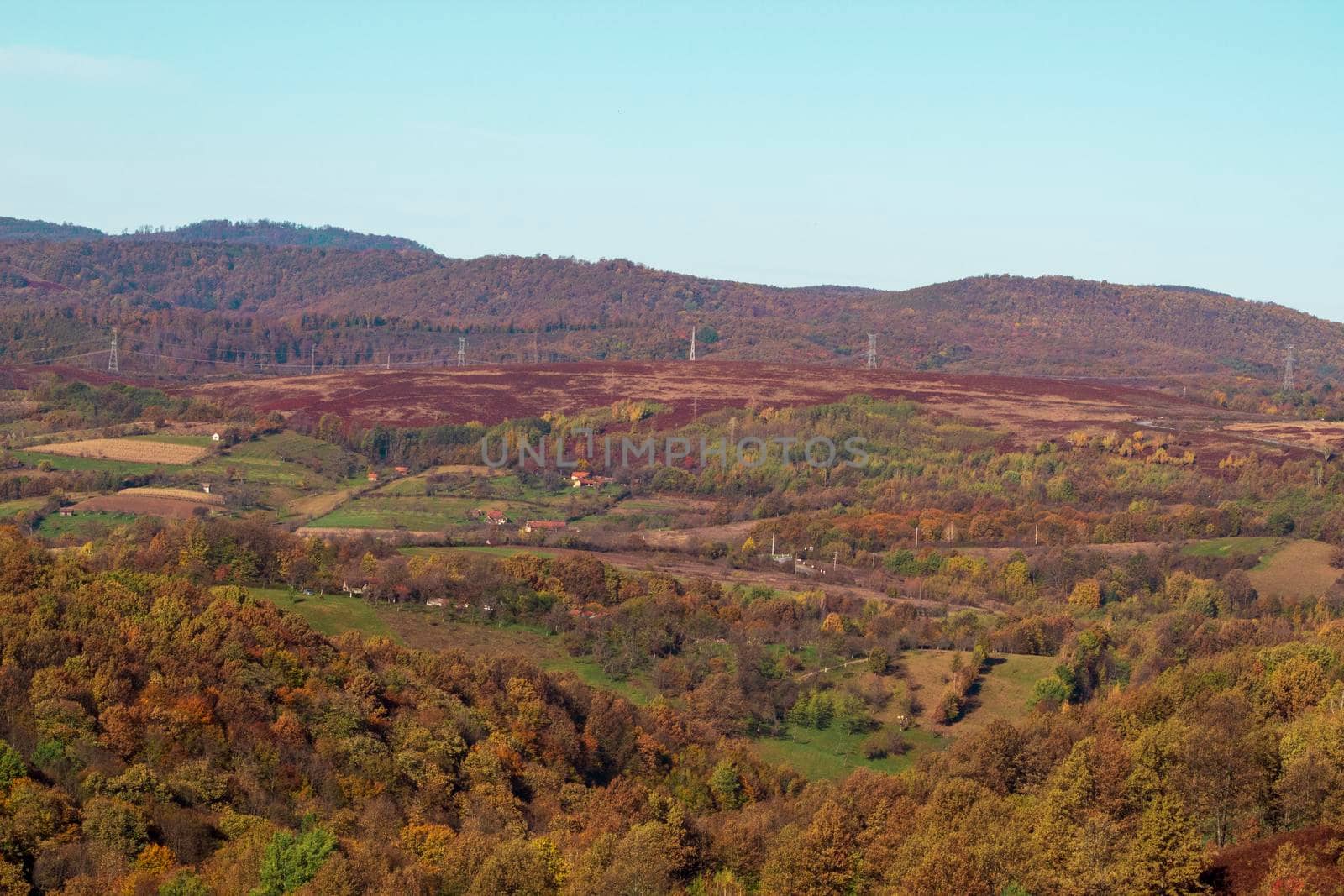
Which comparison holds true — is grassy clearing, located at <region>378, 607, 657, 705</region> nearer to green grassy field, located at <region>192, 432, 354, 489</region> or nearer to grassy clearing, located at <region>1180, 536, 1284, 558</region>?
green grassy field, located at <region>192, 432, 354, 489</region>

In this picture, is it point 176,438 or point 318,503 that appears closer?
point 318,503

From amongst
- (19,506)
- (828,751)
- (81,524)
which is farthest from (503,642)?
(19,506)

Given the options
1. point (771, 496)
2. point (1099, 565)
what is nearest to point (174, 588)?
point (1099, 565)

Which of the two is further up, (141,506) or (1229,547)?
(1229,547)

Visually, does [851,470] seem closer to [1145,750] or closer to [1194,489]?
[1194,489]

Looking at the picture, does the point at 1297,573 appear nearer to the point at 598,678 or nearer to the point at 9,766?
the point at 598,678

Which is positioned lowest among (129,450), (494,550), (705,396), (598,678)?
(598,678)
